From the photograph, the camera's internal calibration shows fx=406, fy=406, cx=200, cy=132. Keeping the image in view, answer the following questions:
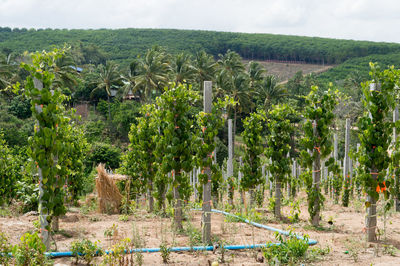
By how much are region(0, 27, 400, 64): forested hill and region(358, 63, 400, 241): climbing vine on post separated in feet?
235

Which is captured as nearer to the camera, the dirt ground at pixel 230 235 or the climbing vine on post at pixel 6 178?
the dirt ground at pixel 230 235

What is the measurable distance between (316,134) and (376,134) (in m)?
1.65

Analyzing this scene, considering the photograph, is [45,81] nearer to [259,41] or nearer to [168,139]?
[168,139]

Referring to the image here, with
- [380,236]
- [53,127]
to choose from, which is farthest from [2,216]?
[380,236]

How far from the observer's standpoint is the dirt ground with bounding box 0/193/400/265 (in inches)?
241

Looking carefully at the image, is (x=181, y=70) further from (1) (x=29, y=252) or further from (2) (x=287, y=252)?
(1) (x=29, y=252)

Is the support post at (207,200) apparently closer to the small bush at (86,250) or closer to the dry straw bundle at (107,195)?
the small bush at (86,250)

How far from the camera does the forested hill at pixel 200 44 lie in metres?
83.3

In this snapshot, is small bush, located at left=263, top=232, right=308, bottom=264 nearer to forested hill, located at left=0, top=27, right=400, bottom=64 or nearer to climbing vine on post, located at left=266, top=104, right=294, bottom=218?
climbing vine on post, located at left=266, top=104, right=294, bottom=218

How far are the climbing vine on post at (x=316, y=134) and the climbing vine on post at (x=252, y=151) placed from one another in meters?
2.08

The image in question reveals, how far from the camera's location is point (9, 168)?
11.8 m

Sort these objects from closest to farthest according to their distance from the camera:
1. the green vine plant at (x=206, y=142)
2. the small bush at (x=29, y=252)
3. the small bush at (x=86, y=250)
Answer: the small bush at (x=29, y=252) → the small bush at (x=86, y=250) → the green vine plant at (x=206, y=142)

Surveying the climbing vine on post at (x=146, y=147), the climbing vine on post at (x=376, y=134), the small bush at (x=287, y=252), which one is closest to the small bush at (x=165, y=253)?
the small bush at (x=287, y=252)

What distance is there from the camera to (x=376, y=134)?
700cm
